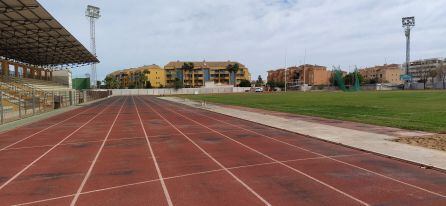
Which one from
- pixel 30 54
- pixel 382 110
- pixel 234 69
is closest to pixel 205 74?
pixel 234 69

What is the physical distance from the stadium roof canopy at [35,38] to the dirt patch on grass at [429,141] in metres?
22.5

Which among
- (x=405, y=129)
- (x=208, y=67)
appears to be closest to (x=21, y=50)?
(x=405, y=129)

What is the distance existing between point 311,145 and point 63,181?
7223 mm

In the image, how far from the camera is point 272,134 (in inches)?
613

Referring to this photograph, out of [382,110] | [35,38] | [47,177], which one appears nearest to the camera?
[47,177]

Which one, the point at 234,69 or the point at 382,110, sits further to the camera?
the point at 234,69

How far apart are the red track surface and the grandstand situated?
11762 mm

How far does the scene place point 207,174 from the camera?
8.65 metres

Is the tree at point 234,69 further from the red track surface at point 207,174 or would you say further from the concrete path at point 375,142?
the red track surface at point 207,174

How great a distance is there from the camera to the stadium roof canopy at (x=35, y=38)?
28250 millimetres

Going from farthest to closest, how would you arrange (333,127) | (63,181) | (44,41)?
(44,41)
(333,127)
(63,181)

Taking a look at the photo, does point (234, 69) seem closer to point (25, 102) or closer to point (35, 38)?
point (35, 38)

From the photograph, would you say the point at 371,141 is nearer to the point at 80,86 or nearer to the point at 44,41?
the point at 44,41

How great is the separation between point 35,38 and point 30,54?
13.3 meters
